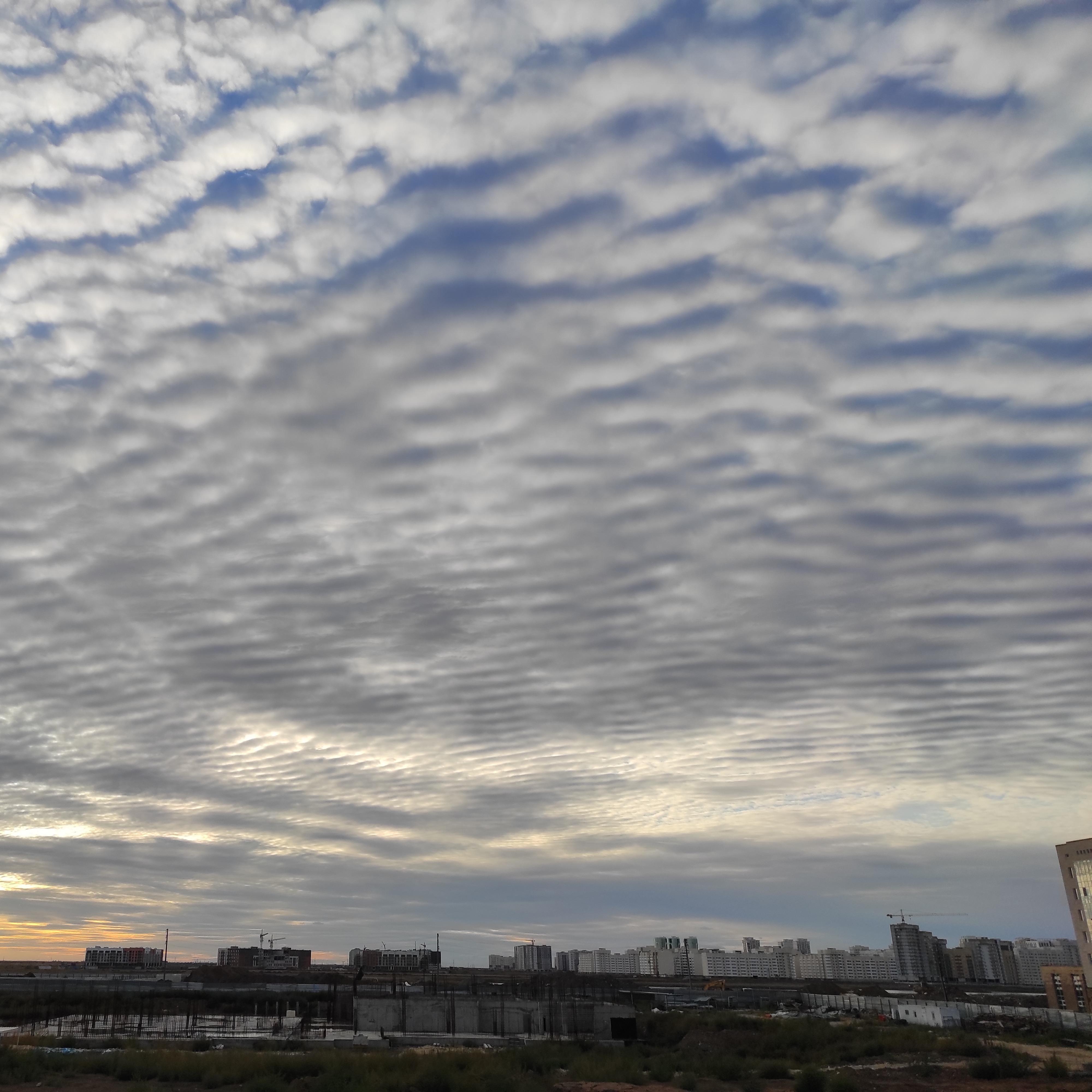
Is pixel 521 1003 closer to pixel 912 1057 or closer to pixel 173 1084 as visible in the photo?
pixel 912 1057

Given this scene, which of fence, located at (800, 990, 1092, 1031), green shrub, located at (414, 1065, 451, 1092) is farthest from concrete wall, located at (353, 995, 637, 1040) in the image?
fence, located at (800, 990, 1092, 1031)

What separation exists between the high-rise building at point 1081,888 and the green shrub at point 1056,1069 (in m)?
62.8

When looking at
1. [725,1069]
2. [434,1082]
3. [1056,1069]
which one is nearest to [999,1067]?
[1056,1069]

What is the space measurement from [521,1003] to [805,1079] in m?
32.0

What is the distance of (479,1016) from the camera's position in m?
60.3

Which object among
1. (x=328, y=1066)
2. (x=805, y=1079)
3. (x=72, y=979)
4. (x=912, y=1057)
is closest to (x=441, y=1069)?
(x=328, y=1066)

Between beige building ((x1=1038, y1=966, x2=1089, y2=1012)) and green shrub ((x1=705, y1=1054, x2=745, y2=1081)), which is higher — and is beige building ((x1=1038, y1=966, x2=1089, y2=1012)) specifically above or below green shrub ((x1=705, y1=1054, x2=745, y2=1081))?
above

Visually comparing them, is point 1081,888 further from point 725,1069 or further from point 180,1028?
point 180,1028

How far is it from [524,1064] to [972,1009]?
2369 inches

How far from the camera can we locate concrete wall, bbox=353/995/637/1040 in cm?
5847

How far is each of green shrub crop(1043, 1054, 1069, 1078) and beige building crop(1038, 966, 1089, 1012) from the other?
6277cm

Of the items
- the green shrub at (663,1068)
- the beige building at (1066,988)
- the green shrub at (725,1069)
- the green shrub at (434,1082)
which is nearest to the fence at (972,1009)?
the beige building at (1066,988)

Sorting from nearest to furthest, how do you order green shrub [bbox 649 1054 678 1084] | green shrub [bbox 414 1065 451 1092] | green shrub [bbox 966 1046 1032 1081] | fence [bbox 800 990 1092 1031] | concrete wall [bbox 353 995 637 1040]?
1. green shrub [bbox 414 1065 451 1092]
2. green shrub [bbox 966 1046 1032 1081]
3. green shrub [bbox 649 1054 678 1084]
4. concrete wall [bbox 353 995 637 1040]
5. fence [bbox 800 990 1092 1031]

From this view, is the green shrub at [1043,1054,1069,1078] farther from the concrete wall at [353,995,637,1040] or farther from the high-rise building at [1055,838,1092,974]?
the high-rise building at [1055,838,1092,974]
